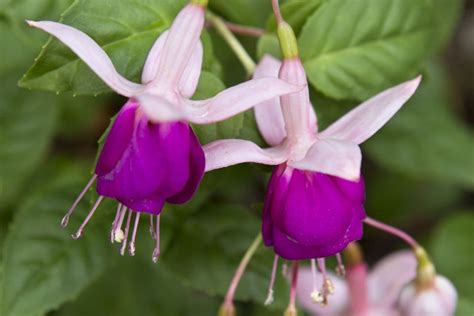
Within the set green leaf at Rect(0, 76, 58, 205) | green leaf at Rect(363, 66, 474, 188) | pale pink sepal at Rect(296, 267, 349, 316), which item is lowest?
pale pink sepal at Rect(296, 267, 349, 316)

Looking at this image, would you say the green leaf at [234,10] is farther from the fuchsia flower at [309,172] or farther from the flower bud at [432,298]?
the flower bud at [432,298]

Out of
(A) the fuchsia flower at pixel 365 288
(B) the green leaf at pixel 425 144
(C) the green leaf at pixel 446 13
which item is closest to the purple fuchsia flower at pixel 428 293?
(A) the fuchsia flower at pixel 365 288

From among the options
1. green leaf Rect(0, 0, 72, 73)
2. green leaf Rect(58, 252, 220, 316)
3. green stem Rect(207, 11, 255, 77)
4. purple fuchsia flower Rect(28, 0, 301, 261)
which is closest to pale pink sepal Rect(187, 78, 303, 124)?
purple fuchsia flower Rect(28, 0, 301, 261)

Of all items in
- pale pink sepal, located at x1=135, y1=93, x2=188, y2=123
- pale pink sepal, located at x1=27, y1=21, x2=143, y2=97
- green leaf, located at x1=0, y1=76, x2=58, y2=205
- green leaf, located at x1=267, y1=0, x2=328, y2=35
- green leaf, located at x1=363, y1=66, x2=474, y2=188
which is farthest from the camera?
green leaf, located at x1=363, y1=66, x2=474, y2=188

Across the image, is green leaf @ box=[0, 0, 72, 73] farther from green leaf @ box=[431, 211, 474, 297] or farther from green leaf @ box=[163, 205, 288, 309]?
green leaf @ box=[431, 211, 474, 297]

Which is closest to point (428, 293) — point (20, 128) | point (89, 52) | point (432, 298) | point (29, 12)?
point (432, 298)

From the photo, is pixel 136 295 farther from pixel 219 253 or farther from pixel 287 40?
pixel 287 40

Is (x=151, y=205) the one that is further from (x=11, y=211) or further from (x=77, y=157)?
(x=77, y=157)
